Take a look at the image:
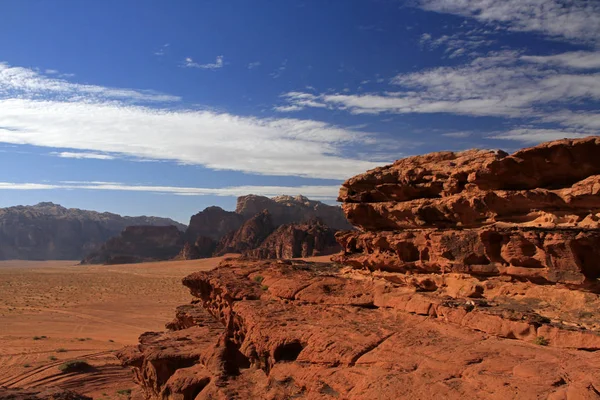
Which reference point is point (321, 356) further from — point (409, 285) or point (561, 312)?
point (561, 312)

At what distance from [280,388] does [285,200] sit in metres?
109

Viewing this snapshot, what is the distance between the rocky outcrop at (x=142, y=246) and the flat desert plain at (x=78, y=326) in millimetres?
43414

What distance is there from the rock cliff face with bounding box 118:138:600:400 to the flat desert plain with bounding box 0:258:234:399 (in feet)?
15.9

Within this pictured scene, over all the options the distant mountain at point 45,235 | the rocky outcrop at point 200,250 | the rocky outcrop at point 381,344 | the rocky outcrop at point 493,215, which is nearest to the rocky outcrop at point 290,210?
the rocky outcrop at point 200,250

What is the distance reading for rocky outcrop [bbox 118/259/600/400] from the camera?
536cm

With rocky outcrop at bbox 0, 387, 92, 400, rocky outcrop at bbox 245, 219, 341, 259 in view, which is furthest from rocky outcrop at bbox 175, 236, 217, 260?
rocky outcrop at bbox 0, 387, 92, 400

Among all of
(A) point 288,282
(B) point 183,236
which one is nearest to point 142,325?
(A) point 288,282

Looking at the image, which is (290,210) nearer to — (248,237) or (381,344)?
(248,237)

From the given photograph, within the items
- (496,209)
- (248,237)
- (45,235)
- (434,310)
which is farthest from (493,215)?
(45,235)

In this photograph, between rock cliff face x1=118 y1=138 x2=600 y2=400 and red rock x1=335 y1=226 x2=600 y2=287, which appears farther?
red rock x1=335 y1=226 x2=600 y2=287

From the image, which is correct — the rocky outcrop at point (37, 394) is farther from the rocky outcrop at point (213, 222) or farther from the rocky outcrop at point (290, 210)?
the rocky outcrop at point (213, 222)

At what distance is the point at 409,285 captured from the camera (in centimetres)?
905

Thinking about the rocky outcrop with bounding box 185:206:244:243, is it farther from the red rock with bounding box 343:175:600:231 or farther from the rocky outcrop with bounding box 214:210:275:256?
the red rock with bounding box 343:175:600:231

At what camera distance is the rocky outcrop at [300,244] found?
184 ft
